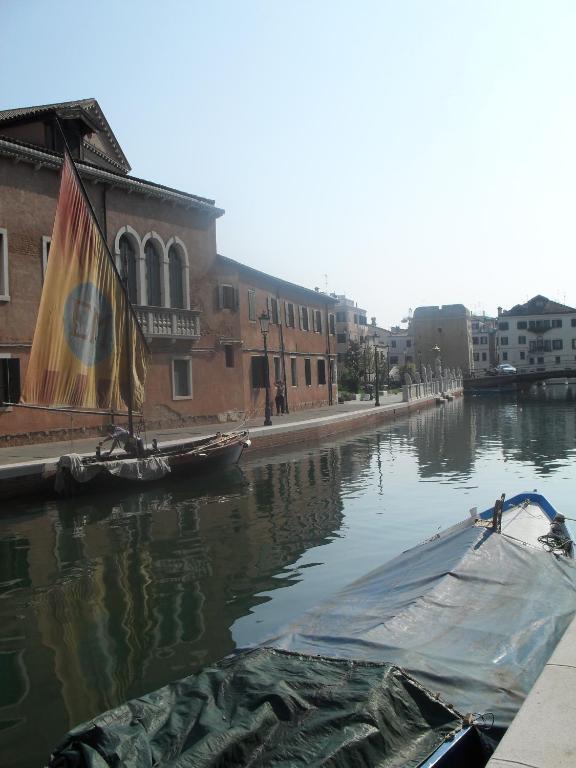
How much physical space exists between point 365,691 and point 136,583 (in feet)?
21.1

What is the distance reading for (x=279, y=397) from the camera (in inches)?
1362

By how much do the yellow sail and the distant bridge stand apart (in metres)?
61.5

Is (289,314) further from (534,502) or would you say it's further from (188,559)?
(534,502)

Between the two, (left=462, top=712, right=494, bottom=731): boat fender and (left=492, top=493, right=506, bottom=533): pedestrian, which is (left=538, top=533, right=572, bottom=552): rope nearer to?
(left=492, top=493, right=506, bottom=533): pedestrian

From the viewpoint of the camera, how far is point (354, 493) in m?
16.3

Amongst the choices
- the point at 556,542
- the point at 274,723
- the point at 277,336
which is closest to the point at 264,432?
the point at 277,336

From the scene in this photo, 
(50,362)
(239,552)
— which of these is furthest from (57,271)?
(239,552)

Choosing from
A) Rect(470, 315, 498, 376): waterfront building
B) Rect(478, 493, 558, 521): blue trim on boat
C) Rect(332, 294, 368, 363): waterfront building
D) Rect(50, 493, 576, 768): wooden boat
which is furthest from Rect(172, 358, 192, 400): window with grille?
Rect(470, 315, 498, 376): waterfront building

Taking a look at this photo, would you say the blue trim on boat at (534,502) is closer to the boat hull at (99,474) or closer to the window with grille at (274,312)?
the boat hull at (99,474)

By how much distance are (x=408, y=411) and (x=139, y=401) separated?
28082mm

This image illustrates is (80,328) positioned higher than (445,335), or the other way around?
(445,335)

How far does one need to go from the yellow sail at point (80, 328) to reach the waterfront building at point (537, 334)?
303 feet

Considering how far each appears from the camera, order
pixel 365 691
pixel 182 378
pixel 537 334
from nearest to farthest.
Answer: pixel 365 691 → pixel 182 378 → pixel 537 334

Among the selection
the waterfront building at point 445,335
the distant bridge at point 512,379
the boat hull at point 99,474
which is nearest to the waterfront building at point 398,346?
the waterfront building at point 445,335
